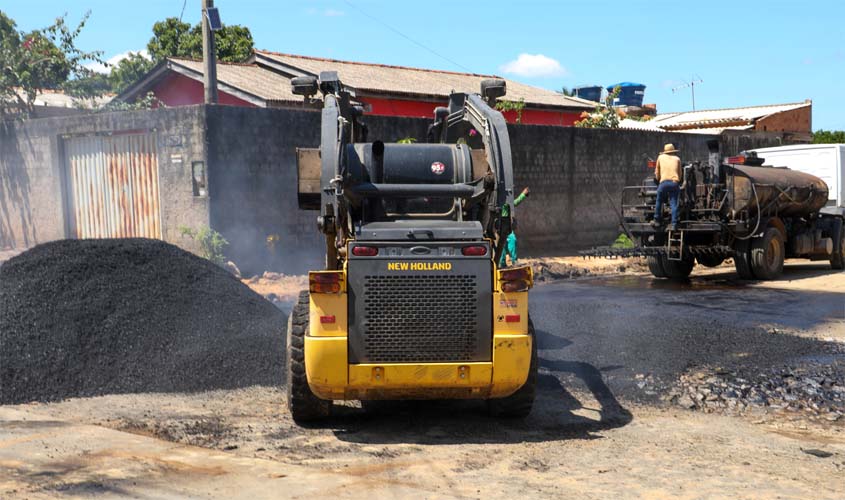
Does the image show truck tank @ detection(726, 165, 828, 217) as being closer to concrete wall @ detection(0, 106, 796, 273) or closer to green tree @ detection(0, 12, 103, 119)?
concrete wall @ detection(0, 106, 796, 273)

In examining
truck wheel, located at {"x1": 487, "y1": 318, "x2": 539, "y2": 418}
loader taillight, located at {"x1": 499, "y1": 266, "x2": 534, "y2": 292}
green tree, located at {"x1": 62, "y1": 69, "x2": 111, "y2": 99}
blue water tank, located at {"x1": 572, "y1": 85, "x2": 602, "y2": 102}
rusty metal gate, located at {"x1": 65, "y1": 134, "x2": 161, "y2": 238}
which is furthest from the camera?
blue water tank, located at {"x1": 572, "y1": 85, "x2": 602, "y2": 102}

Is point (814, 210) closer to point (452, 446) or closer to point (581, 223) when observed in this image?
point (581, 223)

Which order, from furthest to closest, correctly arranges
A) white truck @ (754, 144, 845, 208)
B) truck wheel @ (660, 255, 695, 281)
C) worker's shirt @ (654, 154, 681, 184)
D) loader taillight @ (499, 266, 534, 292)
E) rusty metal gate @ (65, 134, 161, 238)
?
1. white truck @ (754, 144, 845, 208)
2. truck wheel @ (660, 255, 695, 281)
3. rusty metal gate @ (65, 134, 161, 238)
4. worker's shirt @ (654, 154, 681, 184)
5. loader taillight @ (499, 266, 534, 292)

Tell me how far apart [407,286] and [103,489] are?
7.46 ft

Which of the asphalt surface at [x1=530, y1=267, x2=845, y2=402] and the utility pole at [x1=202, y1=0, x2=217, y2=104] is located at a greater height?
the utility pole at [x1=202, y1=0, x2=217, y2=104]

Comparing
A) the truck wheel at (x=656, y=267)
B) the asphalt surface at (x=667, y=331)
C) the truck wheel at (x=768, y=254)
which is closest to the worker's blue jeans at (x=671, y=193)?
the truck wheel at (x=656, y=267)

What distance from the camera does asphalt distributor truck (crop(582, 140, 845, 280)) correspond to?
15.2m

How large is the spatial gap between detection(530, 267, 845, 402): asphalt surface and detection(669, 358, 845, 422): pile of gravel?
203 millimetres

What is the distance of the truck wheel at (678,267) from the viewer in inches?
625

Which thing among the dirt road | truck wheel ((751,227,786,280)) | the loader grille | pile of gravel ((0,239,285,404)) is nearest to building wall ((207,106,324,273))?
pile of gravel ((0,239,285,404))

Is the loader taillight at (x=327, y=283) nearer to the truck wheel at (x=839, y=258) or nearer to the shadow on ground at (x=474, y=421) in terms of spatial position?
the shadow on ground at (x=474, y=421)

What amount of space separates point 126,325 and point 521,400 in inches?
151

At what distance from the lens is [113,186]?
635 inches

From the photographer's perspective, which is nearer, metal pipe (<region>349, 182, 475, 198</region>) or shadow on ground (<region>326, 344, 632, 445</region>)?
shadow on ground (<region>326, 344, 632, 445</region>)
